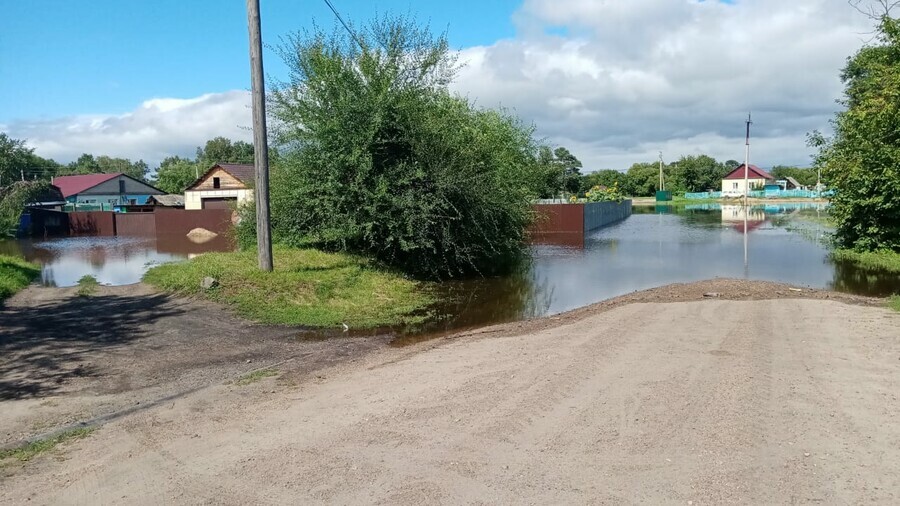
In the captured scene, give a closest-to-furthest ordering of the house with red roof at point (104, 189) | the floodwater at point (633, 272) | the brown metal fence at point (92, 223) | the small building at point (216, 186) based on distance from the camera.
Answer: the floodwater at point (633, 272), the brown metal fence at point (92, 223), the small building at point (216, 186), the house with red roof at point (104, 189)

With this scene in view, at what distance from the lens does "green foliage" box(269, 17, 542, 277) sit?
55.8 ft

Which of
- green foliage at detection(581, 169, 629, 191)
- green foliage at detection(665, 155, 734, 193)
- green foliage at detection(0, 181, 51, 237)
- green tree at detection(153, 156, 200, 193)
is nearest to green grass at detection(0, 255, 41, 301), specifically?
green foliage at detection(0, 181, 51, 237)

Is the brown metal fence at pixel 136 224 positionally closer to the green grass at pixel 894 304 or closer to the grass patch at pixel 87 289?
the grass patch at pixel 87 289

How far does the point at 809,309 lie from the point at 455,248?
9.36 metres

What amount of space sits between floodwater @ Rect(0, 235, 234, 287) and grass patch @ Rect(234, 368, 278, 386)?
472 inches

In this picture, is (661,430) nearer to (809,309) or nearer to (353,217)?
(809,309)

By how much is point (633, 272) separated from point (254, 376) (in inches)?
596

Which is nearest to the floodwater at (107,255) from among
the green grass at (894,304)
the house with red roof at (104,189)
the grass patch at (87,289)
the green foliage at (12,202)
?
the green foliage at (12,202)

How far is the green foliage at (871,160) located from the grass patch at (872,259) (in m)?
0.59

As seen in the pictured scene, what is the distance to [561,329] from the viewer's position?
1049 centimetres

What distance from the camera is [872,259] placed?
22047 millimetres

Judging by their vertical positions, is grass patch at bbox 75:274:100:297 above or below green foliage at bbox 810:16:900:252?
below

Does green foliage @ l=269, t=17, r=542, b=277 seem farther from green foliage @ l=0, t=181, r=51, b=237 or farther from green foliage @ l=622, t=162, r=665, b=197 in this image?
green foliage @ l=622, t=162, r=665, b=197

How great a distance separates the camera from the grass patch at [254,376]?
7.75 meters
